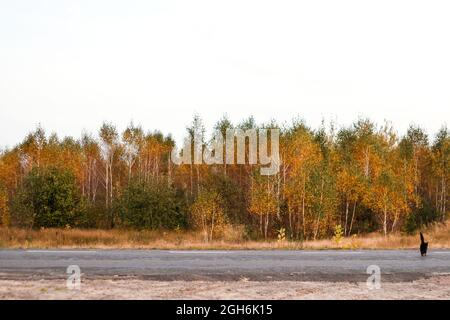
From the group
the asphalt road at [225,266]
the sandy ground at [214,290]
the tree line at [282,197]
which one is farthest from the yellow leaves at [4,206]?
the sandy ground at [214,290]

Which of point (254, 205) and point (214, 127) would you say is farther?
point (214, 127)

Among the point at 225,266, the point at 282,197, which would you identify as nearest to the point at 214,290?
the point at 225,266

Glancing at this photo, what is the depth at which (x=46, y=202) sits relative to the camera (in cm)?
4556

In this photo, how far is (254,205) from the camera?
42562mm

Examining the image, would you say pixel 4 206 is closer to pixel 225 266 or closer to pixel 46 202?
pixel 46 202

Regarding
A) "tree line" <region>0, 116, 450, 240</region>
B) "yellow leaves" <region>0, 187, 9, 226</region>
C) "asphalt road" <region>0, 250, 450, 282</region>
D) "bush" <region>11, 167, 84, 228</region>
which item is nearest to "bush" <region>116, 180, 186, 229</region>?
"tree line" <region>0, 116, 450, 240</region>

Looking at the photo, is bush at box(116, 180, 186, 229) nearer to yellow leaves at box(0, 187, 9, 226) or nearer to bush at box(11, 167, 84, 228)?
bush at box(11, 167, 84, 228)

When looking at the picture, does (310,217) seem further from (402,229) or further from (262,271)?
(262,271)

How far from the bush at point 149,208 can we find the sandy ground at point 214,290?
117 feet

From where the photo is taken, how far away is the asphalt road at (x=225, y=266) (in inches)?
440

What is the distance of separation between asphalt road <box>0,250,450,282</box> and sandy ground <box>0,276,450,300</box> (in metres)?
0.84

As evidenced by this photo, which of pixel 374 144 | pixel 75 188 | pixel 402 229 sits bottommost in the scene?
pixel 402 229

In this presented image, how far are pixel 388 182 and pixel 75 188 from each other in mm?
30054
